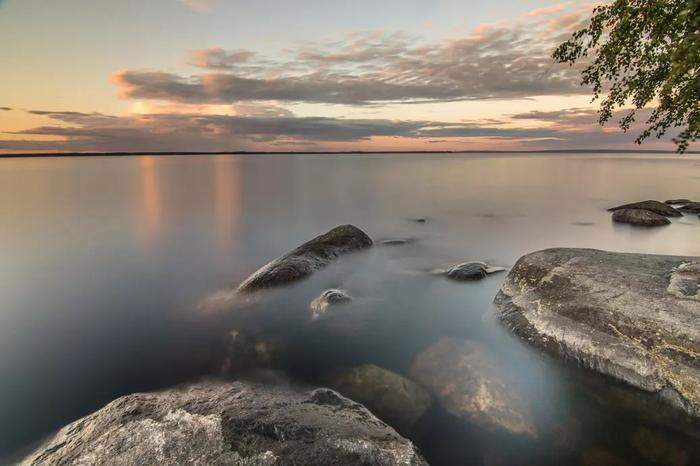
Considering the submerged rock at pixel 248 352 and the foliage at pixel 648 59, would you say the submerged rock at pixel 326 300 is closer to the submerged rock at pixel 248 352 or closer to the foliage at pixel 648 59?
the submerged rock at pixel 248 352

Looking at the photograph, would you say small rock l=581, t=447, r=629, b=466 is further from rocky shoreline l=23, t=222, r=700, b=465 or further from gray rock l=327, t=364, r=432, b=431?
gray rock l=327, t=364, r=432, b=431

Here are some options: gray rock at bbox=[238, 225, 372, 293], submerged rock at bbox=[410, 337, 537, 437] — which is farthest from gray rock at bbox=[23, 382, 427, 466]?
gray rock at bbox=[238, 225, 372, 293]

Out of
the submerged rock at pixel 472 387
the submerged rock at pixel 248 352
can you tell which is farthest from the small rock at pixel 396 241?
the submerged rock at pixel 248 352

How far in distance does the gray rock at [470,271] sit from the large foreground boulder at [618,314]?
3.44 meters

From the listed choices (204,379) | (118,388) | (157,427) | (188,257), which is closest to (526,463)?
(157,427)

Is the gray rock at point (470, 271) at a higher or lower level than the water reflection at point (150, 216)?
lower

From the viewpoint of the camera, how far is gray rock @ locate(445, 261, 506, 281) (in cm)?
1692

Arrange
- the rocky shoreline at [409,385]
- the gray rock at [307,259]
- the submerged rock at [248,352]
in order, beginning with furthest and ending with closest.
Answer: the gray rock at [307,259] → the submerged rock at [248,352] → the rocky shoreline at [409,385]

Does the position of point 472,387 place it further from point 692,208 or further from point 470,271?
point 692,208

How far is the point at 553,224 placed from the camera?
32.3 meters

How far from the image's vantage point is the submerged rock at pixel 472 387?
8.25m

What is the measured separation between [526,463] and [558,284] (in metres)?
6.02

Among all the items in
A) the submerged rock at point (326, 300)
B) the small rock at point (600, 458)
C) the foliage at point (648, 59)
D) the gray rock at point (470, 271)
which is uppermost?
the foliage at point (648, 59)

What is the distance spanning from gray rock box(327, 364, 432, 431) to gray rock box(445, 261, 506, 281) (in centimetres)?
848
